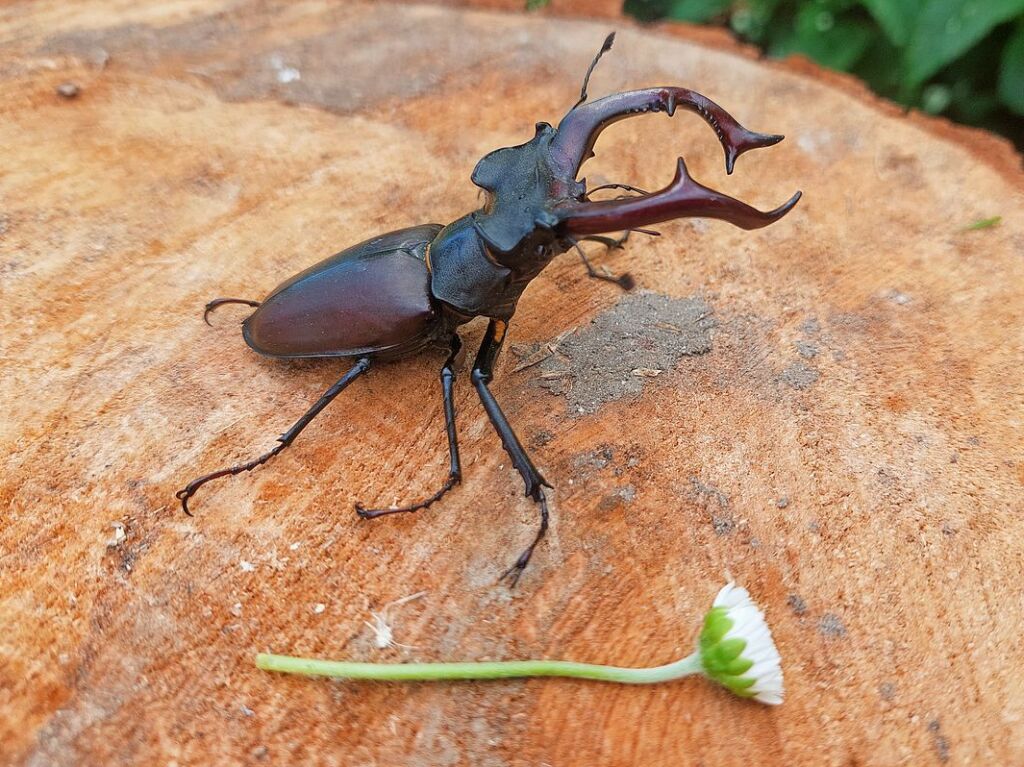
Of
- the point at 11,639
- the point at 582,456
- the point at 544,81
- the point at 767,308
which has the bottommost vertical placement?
the point at 11,639

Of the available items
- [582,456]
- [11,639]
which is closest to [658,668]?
[582,456]

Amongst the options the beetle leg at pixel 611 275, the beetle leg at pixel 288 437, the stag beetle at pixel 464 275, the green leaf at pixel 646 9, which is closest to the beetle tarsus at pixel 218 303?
the stag beetle at pixel 464 275

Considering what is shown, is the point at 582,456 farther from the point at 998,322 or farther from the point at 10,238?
the point at 10,238

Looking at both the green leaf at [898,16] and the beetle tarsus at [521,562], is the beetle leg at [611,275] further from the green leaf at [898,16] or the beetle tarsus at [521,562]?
the green leaf at [898,16]

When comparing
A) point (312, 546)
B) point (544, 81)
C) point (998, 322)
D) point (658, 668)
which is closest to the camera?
point (658, 668)

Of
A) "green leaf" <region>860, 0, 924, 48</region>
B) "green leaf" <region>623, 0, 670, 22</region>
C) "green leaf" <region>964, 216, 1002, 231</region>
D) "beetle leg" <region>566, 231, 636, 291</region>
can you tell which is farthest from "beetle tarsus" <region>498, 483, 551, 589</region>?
"green leaf" <region>623, 0, 670, 22</region>

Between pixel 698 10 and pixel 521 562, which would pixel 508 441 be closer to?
pixel 521 562
